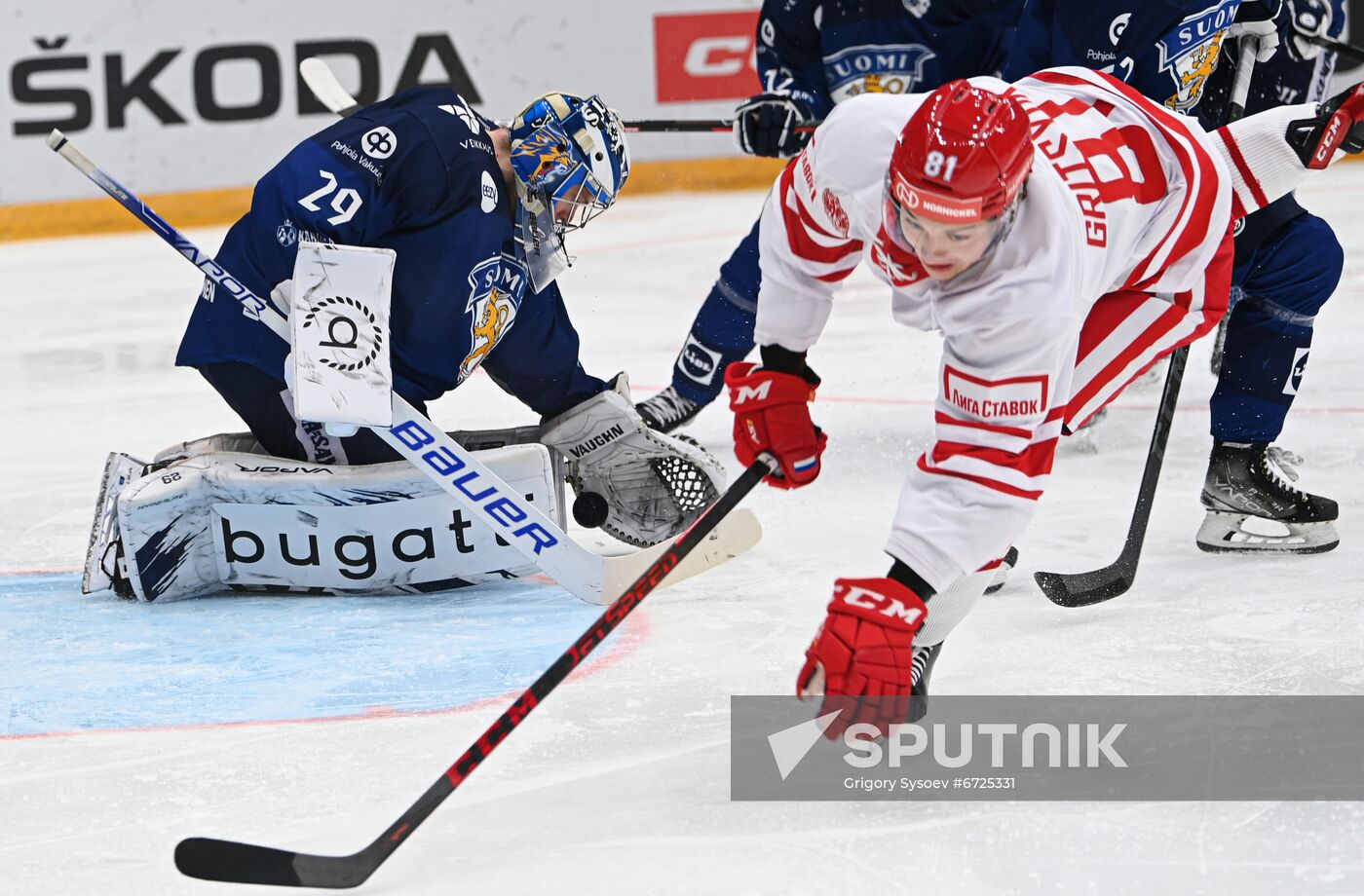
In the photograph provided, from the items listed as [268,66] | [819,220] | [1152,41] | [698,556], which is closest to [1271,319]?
[1152,41]

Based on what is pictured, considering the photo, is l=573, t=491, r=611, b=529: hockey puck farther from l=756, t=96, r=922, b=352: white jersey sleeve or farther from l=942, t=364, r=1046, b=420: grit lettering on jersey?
l=942, t=364, r=1046, b=420: grit lettering on jersey

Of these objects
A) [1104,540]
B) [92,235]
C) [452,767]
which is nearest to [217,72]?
[92,235]

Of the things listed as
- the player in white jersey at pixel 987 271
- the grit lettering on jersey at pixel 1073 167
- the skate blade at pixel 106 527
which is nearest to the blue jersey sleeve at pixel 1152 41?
the player in white jersey at pixel 987 271

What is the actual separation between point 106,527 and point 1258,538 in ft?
6.27

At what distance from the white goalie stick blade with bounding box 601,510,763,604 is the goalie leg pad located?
159 millimetres

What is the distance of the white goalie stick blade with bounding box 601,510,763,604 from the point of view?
2.61 metres

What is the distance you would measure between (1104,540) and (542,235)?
110 cm

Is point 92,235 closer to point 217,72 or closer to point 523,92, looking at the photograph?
point 217,72

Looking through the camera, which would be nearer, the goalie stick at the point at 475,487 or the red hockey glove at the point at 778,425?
the red hockey glove at the point at 778,425

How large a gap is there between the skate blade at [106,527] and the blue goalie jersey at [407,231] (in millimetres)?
210

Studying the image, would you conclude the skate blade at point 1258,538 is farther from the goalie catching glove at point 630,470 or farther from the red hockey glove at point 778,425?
the red hockey glove at point 778,425

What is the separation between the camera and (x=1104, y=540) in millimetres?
2879

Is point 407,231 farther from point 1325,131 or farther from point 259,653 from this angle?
point 1325,131

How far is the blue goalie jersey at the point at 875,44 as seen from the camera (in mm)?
3656
